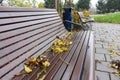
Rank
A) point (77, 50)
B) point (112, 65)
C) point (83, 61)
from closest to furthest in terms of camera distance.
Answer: point (83, 61) → point (77, 50) → point (112, 65)

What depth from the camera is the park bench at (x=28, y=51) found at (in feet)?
6.17

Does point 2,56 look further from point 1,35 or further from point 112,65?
point 112,65


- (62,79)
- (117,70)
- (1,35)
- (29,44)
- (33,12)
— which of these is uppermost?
(33,12)

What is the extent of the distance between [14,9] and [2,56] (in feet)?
2.48

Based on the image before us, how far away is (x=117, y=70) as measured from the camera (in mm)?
3363

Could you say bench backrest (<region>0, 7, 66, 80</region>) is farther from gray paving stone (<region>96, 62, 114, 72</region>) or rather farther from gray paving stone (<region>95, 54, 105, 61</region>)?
gray paving stone (<region>95, 54, 105, 61</region>)

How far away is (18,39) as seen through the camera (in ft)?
7.18

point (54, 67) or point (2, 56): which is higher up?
point (2, 56)

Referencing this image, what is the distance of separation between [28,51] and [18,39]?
246 millimetres

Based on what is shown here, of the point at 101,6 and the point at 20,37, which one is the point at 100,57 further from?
the point at 101,6

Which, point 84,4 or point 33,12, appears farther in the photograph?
point 84,4

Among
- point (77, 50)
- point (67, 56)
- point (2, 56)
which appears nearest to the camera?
point (2, 56)

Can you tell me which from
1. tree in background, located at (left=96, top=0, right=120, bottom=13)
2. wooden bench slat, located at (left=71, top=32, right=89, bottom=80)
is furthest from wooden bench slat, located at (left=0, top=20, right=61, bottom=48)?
tree in background, located at (left=96, top=0, right=120, bottom=13)

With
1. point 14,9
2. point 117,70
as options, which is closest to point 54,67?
point 14,9
